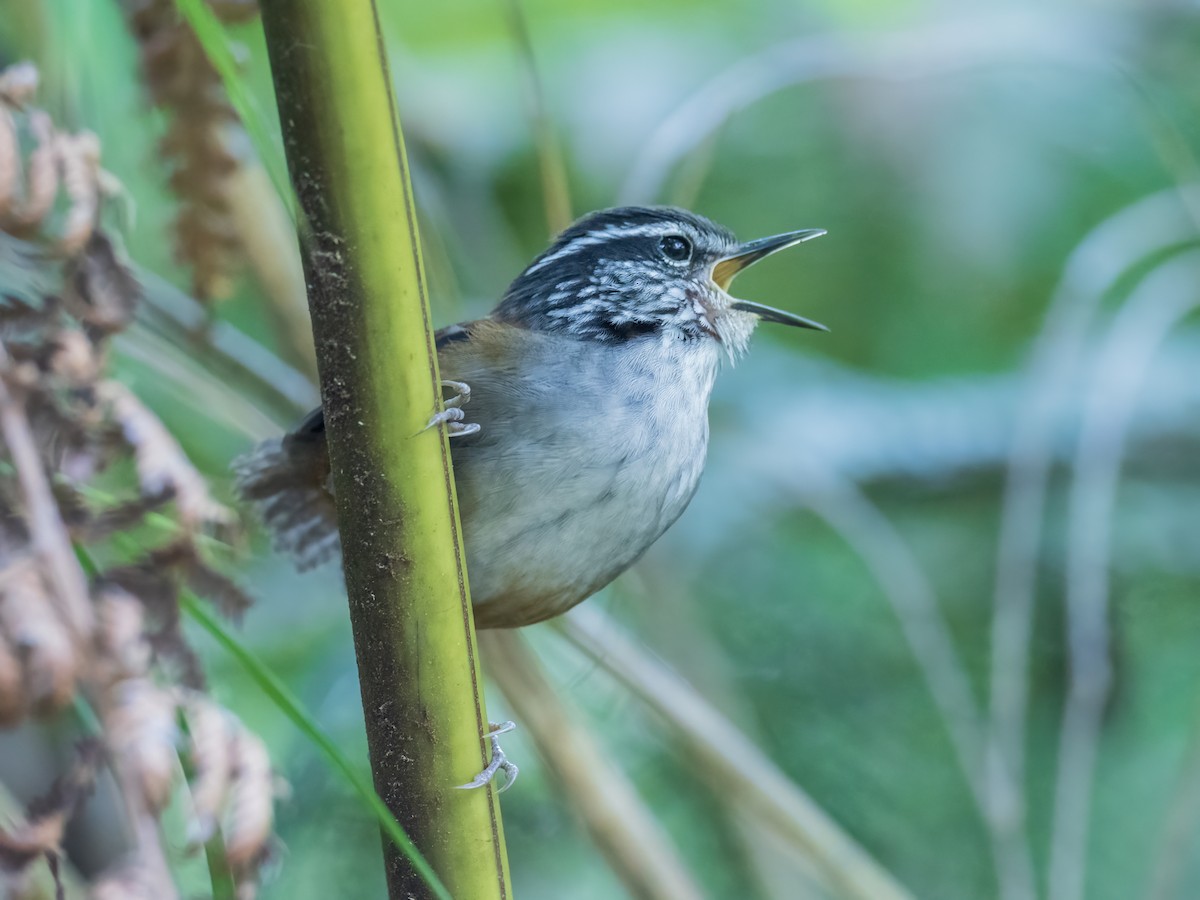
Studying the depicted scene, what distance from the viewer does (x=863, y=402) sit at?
3566mm

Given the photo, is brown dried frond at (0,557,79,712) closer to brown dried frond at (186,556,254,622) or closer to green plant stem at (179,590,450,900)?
green plant stem at (179,590,450,900)

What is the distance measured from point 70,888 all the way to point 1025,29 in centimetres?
266

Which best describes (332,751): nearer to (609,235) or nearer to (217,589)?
(217,589)

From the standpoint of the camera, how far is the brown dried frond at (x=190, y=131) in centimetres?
187

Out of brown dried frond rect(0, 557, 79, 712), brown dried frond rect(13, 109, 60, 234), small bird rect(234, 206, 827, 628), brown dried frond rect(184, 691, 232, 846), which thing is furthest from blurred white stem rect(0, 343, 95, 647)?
small bird rect(234, 206, 827, 628)

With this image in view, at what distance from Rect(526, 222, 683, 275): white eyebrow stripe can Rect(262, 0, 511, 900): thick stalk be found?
105 cm

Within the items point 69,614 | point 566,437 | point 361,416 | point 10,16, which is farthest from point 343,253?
point 10,16

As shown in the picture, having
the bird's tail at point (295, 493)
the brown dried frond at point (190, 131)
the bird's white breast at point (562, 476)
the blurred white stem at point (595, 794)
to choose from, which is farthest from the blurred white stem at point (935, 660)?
the brown dried frond at point (190, 131)

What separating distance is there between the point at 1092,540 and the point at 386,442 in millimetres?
2043

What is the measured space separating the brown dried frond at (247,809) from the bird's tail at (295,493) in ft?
2.56

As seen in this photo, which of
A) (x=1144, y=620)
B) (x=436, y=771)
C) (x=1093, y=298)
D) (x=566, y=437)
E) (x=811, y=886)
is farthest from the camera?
(x=1144, y=620)

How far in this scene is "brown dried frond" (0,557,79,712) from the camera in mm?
980

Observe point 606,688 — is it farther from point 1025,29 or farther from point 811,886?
point 1025,29

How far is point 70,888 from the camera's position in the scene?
188 centimetres
